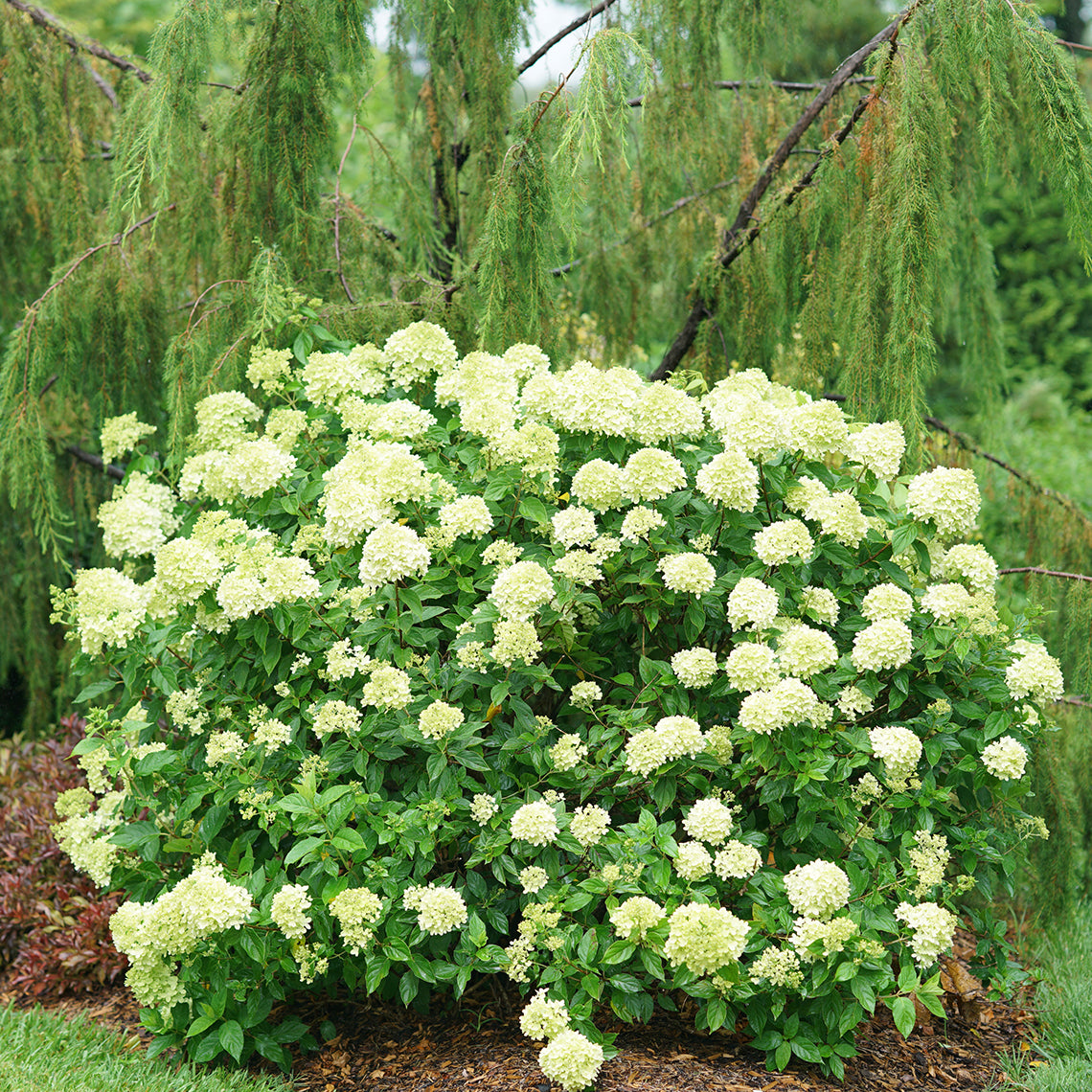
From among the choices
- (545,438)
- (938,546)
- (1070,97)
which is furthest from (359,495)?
(1070,97)

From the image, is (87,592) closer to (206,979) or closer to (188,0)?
(206,979)

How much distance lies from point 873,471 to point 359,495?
4.82 ft

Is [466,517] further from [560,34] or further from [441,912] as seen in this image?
[560,34]

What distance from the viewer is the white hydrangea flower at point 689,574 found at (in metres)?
2.62

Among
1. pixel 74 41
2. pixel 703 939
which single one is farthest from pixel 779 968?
pixel 74 41

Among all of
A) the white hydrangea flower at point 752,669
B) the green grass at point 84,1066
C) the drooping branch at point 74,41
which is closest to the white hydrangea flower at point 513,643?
the white hydrangea flower at point 752,669

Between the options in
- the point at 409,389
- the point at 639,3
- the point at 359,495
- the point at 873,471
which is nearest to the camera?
the point at 359,495

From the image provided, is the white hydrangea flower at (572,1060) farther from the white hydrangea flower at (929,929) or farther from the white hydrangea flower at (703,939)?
the white hydrangea flower at (929,929)

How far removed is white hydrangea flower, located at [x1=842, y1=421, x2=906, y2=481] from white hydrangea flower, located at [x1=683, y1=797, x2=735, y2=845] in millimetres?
1069

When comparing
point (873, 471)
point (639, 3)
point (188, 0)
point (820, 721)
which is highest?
point (639, 3)

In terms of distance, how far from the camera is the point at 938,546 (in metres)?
3.11

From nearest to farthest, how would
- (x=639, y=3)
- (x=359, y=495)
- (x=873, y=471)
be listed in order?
(x=359, y=495) → (x=873, y=471) → (x=639, y=3)

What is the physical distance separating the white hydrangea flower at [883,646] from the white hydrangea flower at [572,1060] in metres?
1.16

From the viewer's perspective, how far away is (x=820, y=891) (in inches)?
96.6
